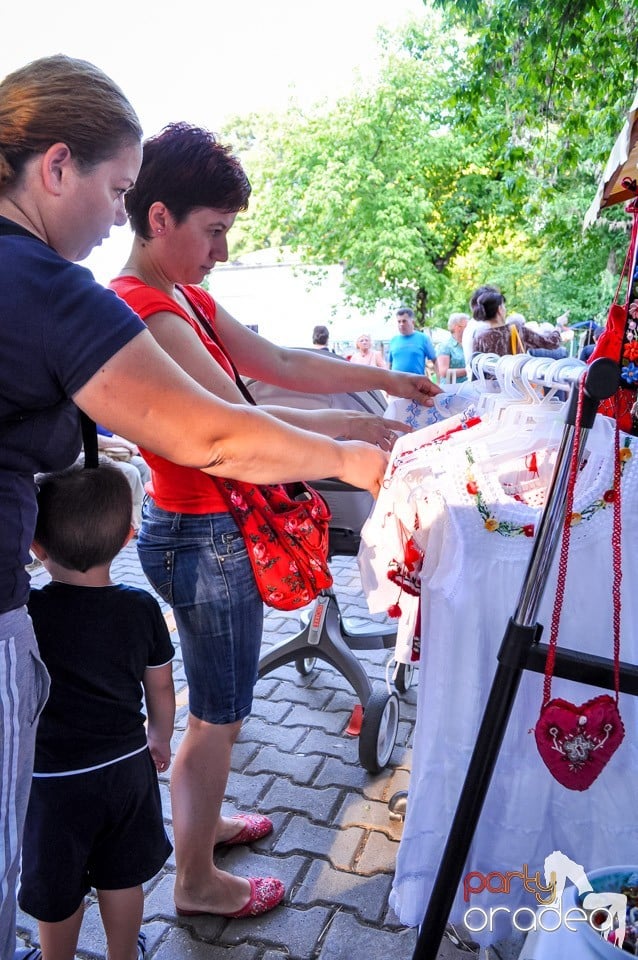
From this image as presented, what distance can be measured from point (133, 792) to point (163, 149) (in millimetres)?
1506

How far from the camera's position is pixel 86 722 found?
63.4 inches

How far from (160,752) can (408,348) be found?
27.0 ft

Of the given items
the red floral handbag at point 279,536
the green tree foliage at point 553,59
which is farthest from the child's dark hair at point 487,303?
the red floral handbag at point 279,536

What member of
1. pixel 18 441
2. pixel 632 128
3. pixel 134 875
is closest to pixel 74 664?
pixel 134 875

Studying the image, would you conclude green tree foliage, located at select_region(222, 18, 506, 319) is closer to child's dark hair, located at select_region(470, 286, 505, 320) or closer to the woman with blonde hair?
child's dark hair, located at select_region(470, 286, 505, 320)

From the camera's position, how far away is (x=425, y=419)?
7.08 feet

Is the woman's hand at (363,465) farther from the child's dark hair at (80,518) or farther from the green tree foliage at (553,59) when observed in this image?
the green tree foliage at (553,59)

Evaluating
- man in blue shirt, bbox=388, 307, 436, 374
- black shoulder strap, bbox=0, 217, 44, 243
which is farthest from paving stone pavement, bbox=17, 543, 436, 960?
man in blue shirt, bbox=388, 307, 436, 374

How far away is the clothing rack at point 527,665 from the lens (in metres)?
→ 1.17

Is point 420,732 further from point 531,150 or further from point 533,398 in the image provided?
point 531,150

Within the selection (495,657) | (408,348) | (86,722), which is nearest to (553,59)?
(408,348)

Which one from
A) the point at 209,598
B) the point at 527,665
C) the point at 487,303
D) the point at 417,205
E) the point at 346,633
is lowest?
the point at 346,633

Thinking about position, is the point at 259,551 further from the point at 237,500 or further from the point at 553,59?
the point at 553,59

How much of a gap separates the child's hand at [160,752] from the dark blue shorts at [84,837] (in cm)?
13
